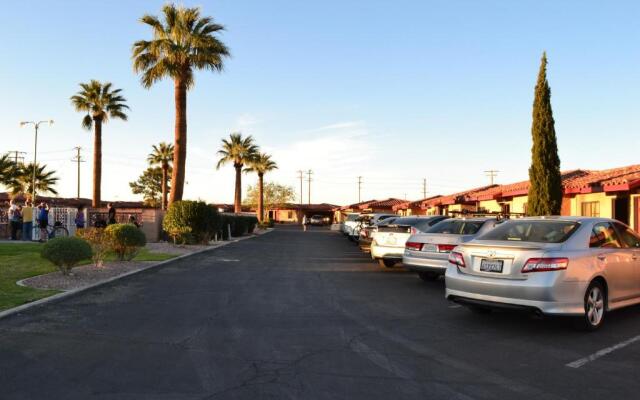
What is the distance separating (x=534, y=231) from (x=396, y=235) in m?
6.15

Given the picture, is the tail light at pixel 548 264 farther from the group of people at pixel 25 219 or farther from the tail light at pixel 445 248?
the group of people at pixel 25 219

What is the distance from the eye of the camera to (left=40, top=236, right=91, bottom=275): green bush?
35.4 feet

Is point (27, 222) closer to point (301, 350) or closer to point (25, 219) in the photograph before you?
point (25, 219)

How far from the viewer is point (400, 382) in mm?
4734

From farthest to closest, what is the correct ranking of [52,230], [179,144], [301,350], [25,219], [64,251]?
[179,144] → [52,230] → [25,219] → [64,251] → [301,350]

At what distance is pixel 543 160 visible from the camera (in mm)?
20656

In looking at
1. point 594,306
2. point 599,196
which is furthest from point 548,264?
point 599,196

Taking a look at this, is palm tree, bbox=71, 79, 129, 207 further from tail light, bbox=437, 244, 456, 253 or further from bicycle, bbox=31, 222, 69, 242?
tail light, bbox=437, 244, 456, 253

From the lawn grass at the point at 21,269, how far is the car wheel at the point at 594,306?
27.3 ft

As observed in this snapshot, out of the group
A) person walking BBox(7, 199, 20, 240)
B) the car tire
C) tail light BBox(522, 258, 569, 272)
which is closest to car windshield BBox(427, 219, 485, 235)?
the car tire

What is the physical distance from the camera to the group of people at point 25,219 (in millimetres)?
21938

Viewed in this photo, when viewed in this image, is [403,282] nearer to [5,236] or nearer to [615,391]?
[615,391]

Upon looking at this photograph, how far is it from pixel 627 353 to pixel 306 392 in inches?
150

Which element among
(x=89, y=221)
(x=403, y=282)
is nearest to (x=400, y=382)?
(x=403, y=282)
